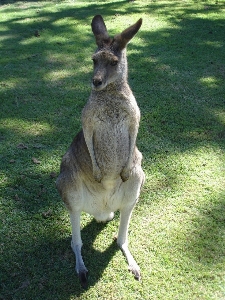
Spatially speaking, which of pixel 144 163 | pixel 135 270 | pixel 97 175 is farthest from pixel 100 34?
pixel 144 163

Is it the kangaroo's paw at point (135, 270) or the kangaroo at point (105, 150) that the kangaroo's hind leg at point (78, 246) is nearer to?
the kangaroo at point (105, 150)

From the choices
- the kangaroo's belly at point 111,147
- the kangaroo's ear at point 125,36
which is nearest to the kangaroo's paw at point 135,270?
the kangaroo's belly at point 111,147

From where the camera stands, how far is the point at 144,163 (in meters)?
3.37

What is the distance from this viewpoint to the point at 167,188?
3.13 meters

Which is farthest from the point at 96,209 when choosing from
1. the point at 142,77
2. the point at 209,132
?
the point at 142,77

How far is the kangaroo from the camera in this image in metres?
1.97

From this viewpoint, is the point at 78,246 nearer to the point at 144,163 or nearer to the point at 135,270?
the point at 135,270

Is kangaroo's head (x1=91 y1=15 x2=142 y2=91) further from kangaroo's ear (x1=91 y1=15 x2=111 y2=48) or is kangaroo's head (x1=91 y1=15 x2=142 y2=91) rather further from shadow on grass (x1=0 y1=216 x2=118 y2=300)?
shadow on grass (x1=0 y1=216 x2=118 y2=300)

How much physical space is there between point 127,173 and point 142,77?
276 cm

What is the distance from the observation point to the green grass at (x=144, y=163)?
2436 millimetres

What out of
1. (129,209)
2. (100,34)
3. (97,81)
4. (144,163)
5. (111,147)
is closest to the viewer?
(97,81)

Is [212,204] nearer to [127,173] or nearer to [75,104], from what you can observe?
[127,173]

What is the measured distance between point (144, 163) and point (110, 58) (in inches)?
62.0

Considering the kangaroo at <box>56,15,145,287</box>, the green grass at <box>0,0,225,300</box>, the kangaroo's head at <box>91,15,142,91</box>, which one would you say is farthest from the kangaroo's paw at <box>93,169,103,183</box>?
the green grass at <box>0,0,225,300</box>
